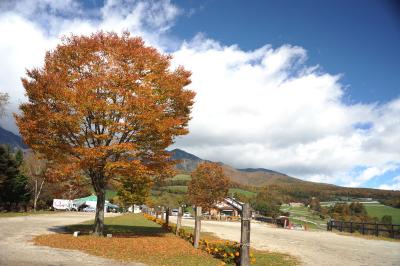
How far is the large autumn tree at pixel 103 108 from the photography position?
19.2m

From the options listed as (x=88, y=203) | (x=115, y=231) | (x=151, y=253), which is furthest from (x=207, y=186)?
(x=151, y=253)

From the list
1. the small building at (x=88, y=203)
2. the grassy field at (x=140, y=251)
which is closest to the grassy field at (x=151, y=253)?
the grassy field at (x=140, y=251)

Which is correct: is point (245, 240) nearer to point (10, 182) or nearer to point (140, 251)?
point (140, 251)

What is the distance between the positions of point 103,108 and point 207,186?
183 ft

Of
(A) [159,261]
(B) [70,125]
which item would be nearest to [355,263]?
(A) [159,261]

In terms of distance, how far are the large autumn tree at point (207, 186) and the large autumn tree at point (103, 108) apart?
5132 cm

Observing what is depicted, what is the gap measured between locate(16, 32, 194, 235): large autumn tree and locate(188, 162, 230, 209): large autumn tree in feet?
168

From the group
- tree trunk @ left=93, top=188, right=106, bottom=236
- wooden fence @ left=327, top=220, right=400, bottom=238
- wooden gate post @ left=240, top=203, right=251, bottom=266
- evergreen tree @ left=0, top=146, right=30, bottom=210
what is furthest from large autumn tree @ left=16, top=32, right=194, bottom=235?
evergreen tree @ left=0, top=146, right=30, bottom=210

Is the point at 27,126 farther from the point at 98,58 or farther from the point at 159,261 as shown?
the point at 159,261

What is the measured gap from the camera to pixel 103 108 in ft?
62.2

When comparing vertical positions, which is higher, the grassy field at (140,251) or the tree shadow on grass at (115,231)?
the grassy field at (140,251)

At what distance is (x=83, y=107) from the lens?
1869 cm

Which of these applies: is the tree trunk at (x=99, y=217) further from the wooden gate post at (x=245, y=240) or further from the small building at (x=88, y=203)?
the small building at (x=88, y=203)

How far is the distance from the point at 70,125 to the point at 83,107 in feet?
4.27
